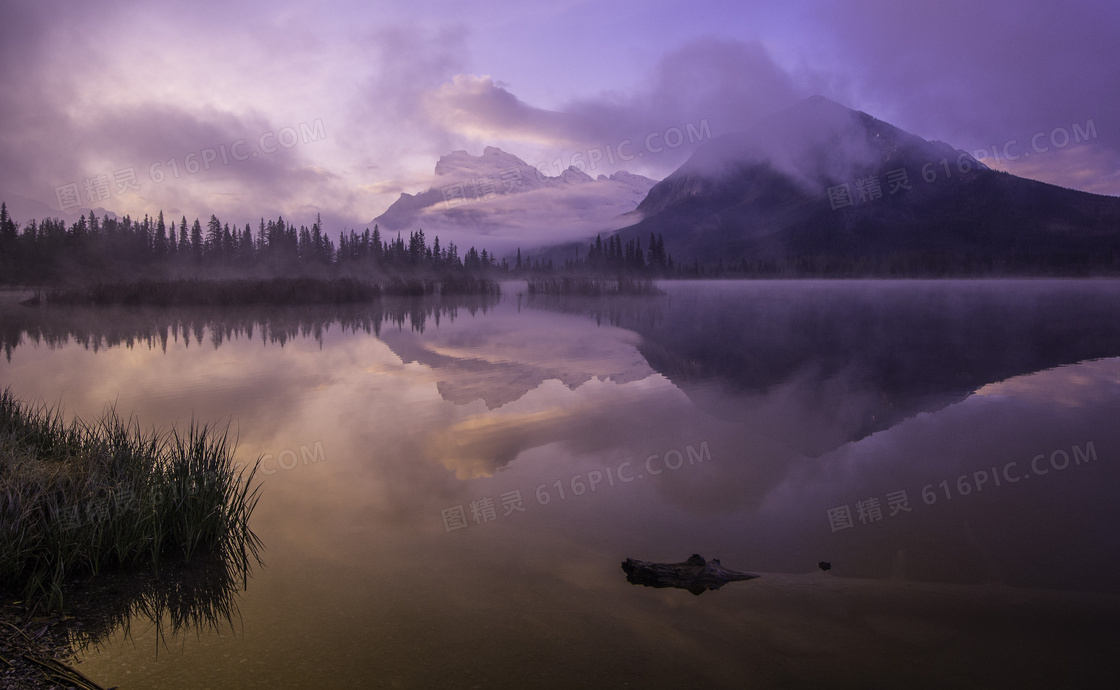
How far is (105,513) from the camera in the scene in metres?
5.92

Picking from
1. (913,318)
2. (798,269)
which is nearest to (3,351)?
(913,318)

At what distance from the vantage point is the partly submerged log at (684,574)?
609cm

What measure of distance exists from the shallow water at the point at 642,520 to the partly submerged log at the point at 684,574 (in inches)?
5.2

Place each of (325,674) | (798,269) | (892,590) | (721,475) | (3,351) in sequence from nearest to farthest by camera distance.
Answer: (325,674) → (892,590) → (721,475) → (3,351) → (798,269)

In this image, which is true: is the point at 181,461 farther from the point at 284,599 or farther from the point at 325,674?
the point at 325,674

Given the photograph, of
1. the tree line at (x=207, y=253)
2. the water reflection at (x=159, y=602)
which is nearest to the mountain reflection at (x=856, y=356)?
the water reflection at (x=159, y=602)

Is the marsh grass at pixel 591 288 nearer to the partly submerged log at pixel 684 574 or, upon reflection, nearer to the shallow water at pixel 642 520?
the shallow water at pixel 642 520

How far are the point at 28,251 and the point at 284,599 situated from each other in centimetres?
12068

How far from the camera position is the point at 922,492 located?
28.9 feet

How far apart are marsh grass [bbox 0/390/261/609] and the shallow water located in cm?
73

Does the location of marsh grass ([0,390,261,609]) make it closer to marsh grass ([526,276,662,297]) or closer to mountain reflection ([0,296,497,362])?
mountain reflection ([0,296,497,362])

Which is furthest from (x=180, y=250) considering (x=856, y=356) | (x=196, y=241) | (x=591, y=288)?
(x=856, y=356)

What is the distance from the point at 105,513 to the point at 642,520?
5.63 meters

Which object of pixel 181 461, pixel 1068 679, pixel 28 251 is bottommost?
pixel 1068 679
